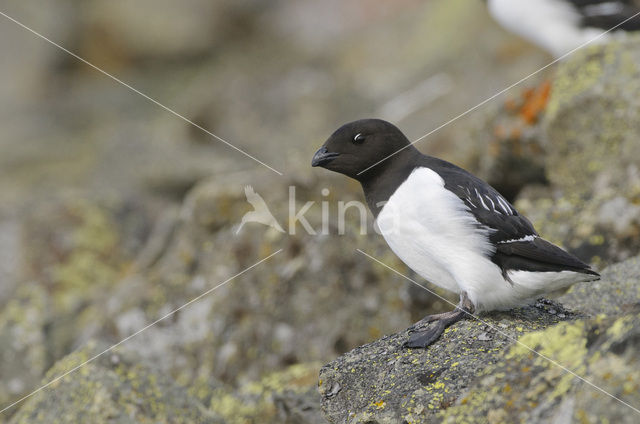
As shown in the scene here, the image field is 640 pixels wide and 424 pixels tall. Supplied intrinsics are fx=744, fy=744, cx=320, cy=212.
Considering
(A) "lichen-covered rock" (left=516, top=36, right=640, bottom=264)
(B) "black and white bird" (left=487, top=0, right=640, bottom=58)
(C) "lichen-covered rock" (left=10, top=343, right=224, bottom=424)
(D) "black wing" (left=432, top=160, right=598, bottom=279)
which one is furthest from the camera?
(B) "black and white bird" (left=487, top=0, right=640, bottom=58)

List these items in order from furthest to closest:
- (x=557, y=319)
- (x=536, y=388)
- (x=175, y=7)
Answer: (x=175, y=7), (x=557, y=319), (x=536, y=388)

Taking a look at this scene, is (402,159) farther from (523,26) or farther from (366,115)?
(366,115)

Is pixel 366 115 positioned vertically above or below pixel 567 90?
above

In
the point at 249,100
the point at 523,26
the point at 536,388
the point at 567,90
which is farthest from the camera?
the point at 249,100

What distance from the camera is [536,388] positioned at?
3631 millimetres

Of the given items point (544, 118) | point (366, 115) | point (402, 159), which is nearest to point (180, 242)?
point (402, 159)

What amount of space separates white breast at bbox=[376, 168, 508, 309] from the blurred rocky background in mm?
1542

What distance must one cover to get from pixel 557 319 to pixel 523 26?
263 inches

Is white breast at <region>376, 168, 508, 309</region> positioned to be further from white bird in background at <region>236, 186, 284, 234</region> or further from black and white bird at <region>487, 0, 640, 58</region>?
black and white bird at <region>487, 0, 640, 58</region>

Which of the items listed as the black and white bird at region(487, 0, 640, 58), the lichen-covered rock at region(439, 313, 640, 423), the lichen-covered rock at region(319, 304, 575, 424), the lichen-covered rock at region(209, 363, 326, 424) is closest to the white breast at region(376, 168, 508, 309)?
the lichen-covered rock at region(319, 304, 575, 424)

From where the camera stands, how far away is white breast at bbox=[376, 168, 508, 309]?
5.16m

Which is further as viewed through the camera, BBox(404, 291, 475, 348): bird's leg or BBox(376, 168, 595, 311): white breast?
BBox(376, 168, 595, 311): white breast

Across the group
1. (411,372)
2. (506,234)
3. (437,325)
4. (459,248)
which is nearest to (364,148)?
(459,248)

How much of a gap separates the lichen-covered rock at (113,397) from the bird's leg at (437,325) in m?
2.04
